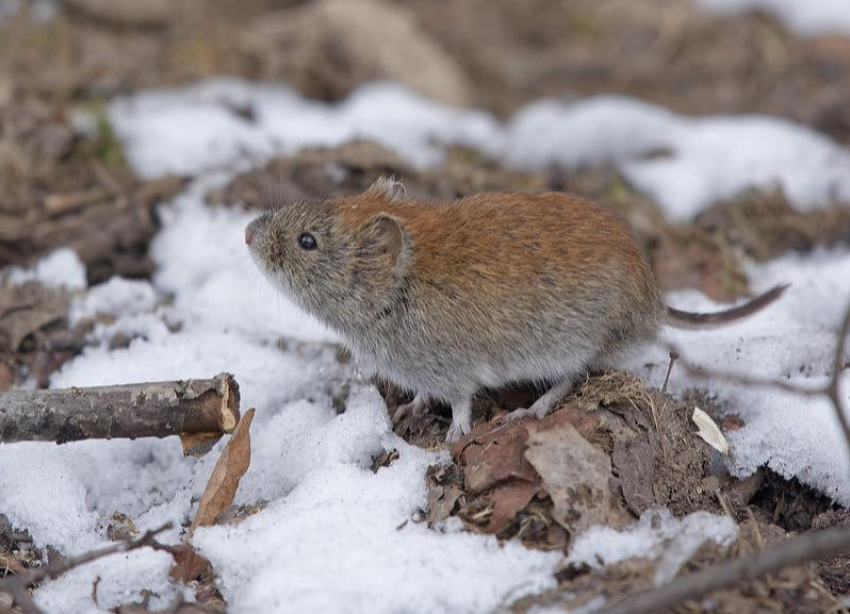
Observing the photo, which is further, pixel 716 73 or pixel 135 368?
pixel 716 73

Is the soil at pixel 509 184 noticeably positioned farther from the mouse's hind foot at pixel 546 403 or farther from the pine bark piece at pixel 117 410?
the pine bark piece at pixel 117 410

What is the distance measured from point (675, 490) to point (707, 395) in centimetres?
72

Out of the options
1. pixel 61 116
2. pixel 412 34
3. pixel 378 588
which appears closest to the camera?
pixel 378 588

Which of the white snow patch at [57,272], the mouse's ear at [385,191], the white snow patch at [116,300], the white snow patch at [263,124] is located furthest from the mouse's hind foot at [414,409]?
the white snow patch at [263,124]

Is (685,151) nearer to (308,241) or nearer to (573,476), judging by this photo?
(308,241)

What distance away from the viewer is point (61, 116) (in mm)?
6684

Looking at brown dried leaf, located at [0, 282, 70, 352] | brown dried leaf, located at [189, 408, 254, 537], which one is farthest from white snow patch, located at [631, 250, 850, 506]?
brown dried leaf, located at [0, 282, 70, 352]

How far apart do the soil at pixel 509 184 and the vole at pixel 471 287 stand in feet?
0.72

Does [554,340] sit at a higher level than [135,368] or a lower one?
higher

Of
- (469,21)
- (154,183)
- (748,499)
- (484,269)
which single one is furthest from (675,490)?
(469,21)

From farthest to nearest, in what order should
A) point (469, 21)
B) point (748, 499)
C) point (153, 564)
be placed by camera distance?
point (469, 21) → point (748, 499) → point (153, 564)

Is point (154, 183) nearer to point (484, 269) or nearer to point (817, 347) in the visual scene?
point (484, 269)

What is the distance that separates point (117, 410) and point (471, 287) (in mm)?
1472

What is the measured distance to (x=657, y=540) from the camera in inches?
131
